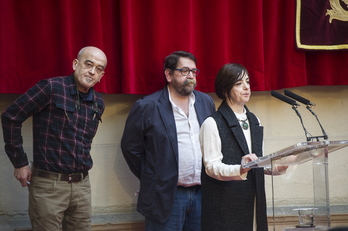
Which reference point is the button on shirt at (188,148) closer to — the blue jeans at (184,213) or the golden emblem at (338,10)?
the blue jeans at (184,213)

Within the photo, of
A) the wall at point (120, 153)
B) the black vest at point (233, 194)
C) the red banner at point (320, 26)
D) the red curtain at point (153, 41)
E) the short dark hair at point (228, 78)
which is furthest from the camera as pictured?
the red banner at point (320, 26)

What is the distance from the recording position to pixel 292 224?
2109 millimetres

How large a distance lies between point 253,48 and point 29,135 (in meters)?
1.61

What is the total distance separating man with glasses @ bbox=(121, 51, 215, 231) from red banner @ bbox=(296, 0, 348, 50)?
89 centimetres

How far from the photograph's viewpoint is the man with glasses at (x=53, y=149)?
2.97m

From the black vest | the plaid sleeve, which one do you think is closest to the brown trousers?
the plaid sleeve

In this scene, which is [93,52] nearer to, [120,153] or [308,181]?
[120,153]

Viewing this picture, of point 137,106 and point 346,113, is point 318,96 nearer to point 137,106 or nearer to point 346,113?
point 346,113

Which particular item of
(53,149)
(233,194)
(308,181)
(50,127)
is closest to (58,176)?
(53,149)

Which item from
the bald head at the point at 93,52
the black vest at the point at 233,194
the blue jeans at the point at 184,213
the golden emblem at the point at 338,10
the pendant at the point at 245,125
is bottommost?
the blue jeans at the point at 184,213

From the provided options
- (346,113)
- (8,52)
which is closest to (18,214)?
(8,52)

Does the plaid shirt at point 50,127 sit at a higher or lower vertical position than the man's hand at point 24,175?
higher

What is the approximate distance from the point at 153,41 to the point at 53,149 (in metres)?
1.00

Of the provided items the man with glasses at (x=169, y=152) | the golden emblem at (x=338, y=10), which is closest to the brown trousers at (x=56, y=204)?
the man with glasses at (x=169, y=152)
